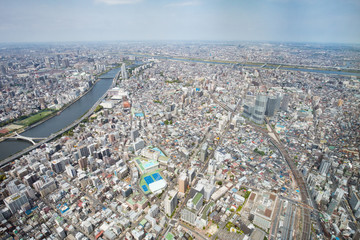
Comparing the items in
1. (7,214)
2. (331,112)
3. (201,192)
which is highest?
(331,112)

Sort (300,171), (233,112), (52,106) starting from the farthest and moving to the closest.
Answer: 1. (52,106)
2. (233,112)
3. (300,171)

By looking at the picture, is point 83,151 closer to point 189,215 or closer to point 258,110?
point 189,215

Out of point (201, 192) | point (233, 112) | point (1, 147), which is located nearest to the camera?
point (201, 192)

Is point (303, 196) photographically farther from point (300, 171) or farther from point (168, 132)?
point (168, 132)

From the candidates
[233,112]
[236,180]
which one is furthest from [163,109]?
[236,180]

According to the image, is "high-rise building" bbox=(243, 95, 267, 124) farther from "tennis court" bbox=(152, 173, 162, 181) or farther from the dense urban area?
"tennis court" bbox=(152, 173, 162, 181)

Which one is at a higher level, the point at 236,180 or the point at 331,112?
the point at 331,112

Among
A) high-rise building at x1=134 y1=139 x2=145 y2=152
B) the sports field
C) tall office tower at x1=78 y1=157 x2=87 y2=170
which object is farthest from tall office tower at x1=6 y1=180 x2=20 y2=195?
high-rise building at x1=134 y1=139 x2=145 y2=152
